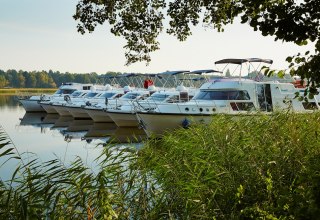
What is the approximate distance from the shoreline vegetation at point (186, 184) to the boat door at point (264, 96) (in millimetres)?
15076

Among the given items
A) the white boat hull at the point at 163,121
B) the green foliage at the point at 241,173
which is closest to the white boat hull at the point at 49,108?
the white boat hull at the point at 163,121

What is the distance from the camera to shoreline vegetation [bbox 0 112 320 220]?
5.31 metres

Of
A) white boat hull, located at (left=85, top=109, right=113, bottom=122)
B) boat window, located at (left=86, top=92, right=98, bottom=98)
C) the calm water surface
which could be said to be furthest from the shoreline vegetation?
boat window, located at (left=86, top=92, right=98, bottom=98)

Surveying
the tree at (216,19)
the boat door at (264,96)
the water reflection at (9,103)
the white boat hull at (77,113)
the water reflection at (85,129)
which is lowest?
the water reflection at (9,103)

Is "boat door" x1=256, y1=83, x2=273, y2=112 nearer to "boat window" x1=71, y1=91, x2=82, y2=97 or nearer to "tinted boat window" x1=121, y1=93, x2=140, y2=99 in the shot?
"tinted boat window" x1=121, y1=93, x2=140, y2=99

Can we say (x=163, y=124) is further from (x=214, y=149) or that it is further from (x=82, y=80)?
(x=82, y=80)

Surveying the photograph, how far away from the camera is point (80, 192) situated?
574 cm

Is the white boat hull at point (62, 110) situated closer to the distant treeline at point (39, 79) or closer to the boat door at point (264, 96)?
the boat door at point (264, 96)

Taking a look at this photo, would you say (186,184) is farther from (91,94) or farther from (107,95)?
(91,94)

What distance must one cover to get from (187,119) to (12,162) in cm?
900

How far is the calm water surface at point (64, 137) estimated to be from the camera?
862 inches

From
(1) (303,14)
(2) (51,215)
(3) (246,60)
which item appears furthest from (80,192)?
(3) (246,60)

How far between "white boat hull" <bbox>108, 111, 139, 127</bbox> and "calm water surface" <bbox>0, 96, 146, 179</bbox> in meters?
0.65

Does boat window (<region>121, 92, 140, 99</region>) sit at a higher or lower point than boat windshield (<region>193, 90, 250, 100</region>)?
lower
